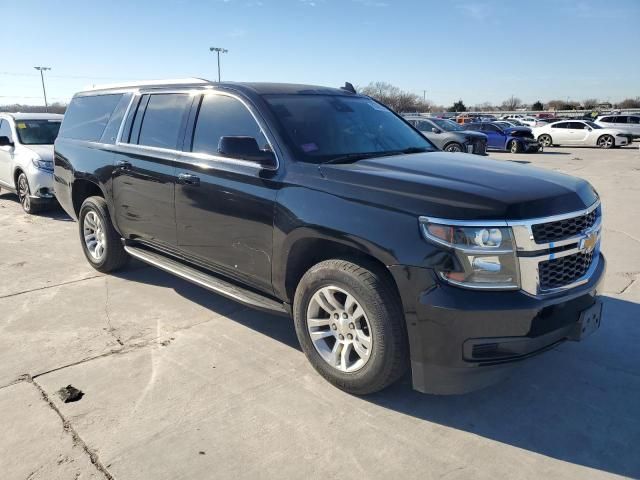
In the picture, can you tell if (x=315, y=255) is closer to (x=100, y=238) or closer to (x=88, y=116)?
(x=100, y=238)

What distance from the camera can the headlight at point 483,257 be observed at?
2.65 meters

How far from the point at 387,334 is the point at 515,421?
0.94 metres

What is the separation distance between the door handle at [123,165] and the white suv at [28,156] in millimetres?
4726

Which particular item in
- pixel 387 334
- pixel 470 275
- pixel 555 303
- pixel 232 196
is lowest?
pixel 387 334

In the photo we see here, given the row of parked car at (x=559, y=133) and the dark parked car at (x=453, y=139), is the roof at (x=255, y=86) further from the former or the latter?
the row of parked car at (x=559, y=133)

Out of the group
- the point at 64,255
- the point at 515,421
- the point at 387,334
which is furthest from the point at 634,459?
the point at 64,255

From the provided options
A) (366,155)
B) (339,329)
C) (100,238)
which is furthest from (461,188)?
(100,238)

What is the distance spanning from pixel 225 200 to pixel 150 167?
114cm

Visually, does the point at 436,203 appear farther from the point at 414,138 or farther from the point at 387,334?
the point at 414,138

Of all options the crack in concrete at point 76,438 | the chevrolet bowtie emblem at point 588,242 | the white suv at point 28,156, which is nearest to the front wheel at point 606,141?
the white suv at point 28,156

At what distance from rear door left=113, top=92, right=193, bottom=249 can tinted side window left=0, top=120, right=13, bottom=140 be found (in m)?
6.32

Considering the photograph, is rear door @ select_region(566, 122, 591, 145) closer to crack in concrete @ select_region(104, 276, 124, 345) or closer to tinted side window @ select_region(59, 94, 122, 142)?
tinted side window @ select_region(59, 94, 122, 142)

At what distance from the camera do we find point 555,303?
108 inches

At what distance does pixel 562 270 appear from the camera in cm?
288
